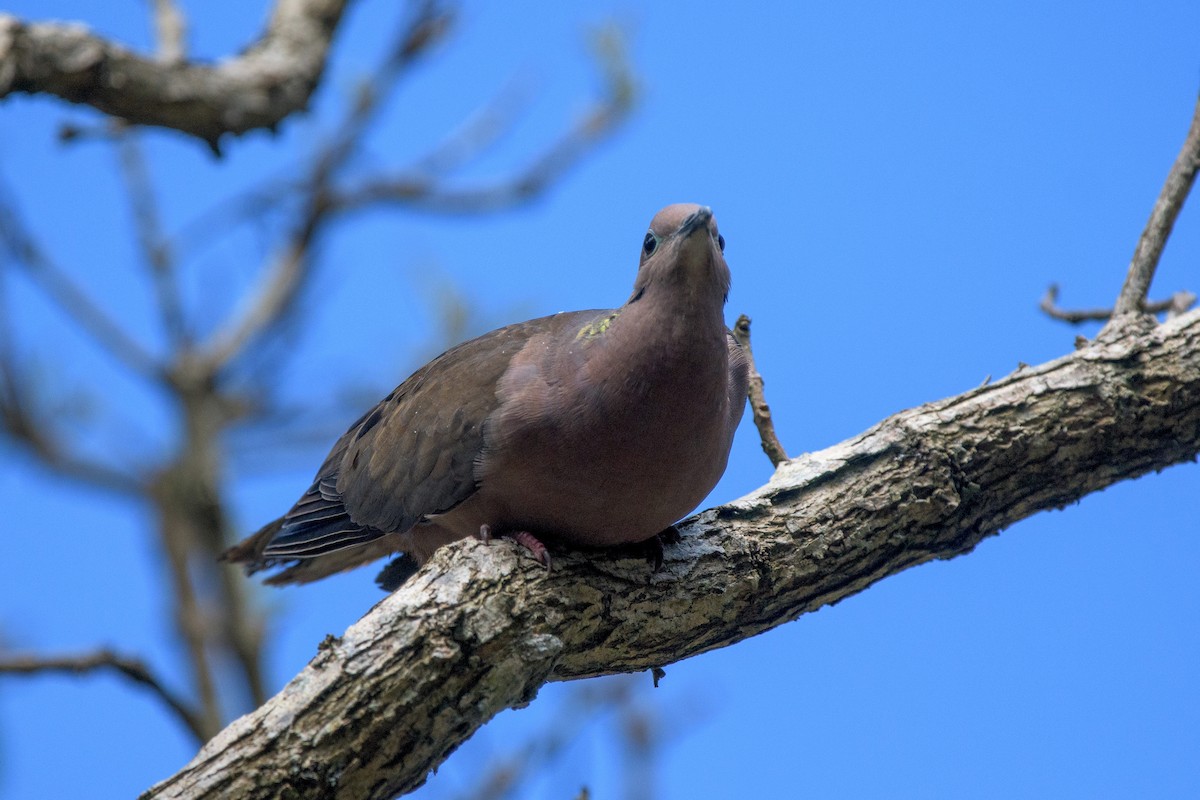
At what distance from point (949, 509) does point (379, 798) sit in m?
1.87

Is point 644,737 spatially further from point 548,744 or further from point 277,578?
point 277,578

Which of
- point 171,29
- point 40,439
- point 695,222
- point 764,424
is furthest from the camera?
point 40,439

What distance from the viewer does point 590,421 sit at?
2.97 meters

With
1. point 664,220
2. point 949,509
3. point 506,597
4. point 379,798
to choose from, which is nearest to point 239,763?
point 379,798

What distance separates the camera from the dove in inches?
116

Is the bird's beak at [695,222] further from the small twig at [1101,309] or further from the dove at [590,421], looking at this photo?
the small twig at [1101,309]

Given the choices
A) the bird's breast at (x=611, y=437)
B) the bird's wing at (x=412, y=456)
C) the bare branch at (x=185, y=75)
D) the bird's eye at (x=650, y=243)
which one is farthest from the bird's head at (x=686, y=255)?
the bare branch at (x=185, y=75)

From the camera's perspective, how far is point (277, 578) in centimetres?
415

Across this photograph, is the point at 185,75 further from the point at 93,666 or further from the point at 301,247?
the point at 301,247

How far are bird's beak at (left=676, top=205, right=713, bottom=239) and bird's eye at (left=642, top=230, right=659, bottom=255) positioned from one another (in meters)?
0.12

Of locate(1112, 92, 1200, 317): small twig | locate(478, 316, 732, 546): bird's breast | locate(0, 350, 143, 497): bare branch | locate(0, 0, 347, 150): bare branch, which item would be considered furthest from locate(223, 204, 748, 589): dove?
locate(0, 350, 143, 497): bare branch

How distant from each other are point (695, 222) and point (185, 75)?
2193 millimetres

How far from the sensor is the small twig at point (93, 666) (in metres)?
4.04

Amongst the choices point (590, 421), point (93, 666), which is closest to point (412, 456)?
point (590, 421)
